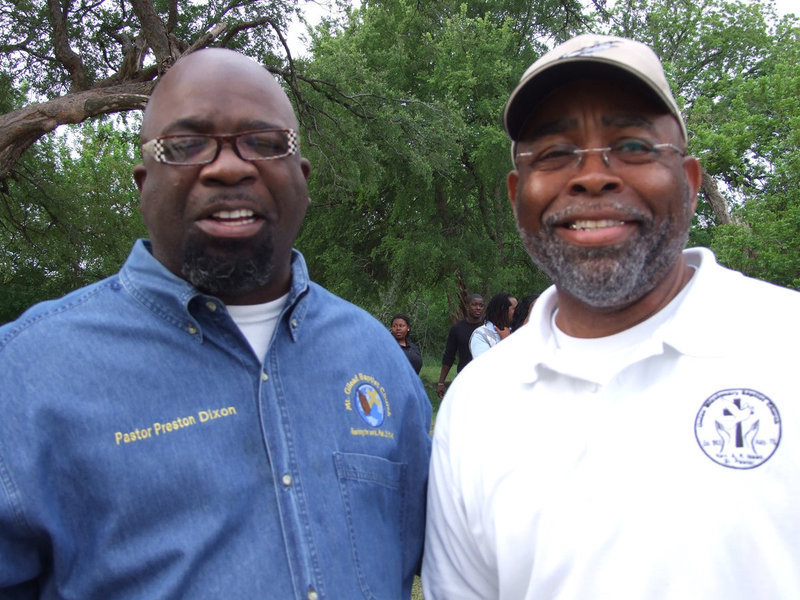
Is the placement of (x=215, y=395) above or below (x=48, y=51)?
below

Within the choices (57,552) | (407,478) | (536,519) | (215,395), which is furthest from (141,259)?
(536,519)

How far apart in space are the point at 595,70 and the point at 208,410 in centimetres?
137

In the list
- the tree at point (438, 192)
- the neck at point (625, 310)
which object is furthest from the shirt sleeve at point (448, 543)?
the tree at point (438, 192)

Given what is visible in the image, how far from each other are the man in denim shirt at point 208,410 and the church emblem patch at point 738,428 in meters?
0.87

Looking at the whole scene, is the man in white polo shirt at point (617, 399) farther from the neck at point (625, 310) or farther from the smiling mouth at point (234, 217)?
the smiling mouth at point (234, 217)

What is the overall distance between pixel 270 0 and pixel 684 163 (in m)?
10.2

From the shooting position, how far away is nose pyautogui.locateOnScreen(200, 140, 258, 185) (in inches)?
74.0

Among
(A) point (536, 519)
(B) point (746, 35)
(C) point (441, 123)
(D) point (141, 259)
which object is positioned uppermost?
(B) point (746, 35)

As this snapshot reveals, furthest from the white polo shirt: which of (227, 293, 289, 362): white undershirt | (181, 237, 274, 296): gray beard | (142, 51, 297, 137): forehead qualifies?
(142, 51, 297, 137): forehead

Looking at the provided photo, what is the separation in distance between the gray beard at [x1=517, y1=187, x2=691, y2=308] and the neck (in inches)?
1.7

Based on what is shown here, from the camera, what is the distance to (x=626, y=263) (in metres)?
1.95

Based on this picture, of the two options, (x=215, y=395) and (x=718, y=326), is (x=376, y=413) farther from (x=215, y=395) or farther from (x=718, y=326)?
(x=718, y=326)

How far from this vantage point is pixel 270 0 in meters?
11.0

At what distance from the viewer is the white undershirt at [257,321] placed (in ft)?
6.66
